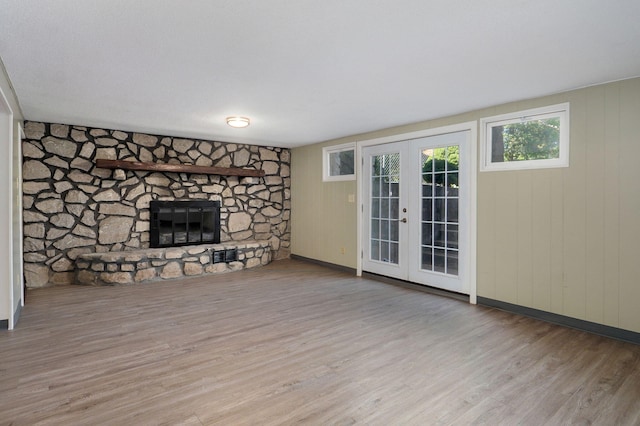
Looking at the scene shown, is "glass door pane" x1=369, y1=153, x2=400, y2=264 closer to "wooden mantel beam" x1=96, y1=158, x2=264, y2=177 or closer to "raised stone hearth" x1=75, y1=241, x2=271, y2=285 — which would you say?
"raised stone hearth" x1=75, y1=241, x2=271, y2=285

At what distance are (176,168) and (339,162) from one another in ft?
8.66

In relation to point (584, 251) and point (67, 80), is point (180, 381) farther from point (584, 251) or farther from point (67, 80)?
point (584, 251)

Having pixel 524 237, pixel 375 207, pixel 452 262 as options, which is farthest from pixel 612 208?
pixel 375 207

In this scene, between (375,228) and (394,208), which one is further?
(375,228)

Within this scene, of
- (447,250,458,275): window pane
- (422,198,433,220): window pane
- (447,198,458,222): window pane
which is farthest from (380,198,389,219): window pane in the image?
(447,250,458,275): window pane

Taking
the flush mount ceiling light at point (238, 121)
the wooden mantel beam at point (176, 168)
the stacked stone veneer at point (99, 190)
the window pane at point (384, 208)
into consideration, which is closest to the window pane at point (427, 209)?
the window pane at point (384, 208)

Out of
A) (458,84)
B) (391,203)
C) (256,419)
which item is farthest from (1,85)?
(391,203)

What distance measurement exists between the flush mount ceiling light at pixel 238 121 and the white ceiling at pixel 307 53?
0.24 meters

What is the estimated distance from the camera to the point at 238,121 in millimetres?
4527

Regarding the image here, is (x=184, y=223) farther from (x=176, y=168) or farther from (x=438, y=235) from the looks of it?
(x=438, y=235)

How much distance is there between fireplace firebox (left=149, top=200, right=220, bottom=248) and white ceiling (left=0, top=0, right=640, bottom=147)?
1970 mm

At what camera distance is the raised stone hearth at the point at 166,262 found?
4.95 metres

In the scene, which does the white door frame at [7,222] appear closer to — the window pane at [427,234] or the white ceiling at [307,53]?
the white ceiling at [307,53]

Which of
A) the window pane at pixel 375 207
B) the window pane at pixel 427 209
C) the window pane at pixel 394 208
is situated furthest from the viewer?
the window pane at pixel 375 207
